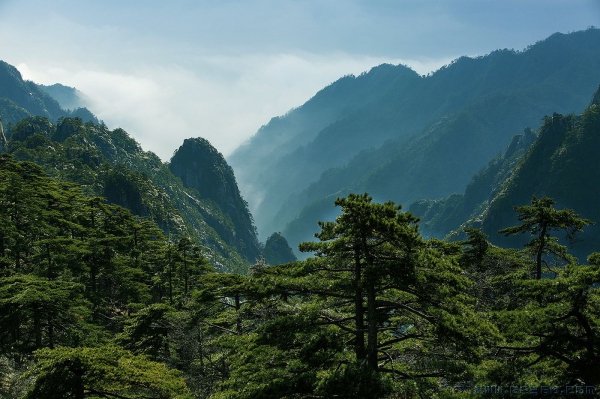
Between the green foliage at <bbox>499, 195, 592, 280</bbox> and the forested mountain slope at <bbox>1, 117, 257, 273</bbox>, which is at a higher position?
the forested mountain slope at <bbox>1, 117, 257, 273</bbox>

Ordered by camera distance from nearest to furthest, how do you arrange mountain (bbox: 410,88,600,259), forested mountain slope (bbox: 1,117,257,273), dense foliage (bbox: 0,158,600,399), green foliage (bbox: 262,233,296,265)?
dense foliage (bbox: 0,158,600,399), forested mountain slope (bbox: 1,117,257,273), mountain (bbox: 410,88,600,259), green foliage (bbox: 262,233,296,265)

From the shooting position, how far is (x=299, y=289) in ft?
34.5

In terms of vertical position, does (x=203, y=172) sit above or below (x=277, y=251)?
above

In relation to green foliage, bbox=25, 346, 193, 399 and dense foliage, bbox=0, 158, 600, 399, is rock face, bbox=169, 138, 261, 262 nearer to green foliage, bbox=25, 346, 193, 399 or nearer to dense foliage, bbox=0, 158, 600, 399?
green foliage, bbox=25, 346, 193, 399

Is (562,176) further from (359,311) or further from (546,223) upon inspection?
(359,311)

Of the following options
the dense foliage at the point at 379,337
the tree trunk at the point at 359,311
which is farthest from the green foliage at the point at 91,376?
the tree trunk at the point at 359,311

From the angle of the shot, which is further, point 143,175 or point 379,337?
point 143,175

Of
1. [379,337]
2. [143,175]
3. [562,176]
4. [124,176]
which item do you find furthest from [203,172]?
[379,337]

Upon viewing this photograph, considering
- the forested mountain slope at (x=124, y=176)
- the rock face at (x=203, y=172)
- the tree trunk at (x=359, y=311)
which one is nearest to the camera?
the tree trunk at (x=359, y=311)

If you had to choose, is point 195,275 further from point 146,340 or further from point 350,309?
point 350,309

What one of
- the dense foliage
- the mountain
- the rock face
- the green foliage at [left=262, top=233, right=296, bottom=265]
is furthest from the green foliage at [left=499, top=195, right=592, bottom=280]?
the rock face

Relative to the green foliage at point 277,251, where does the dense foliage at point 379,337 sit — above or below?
below

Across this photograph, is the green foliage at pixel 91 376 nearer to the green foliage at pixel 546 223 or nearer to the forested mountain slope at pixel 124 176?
the green foliage at pixel 546 223

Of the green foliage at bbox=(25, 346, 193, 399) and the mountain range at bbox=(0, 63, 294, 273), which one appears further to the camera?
the mountain range at bbox=(0, 63, 294, 273)
